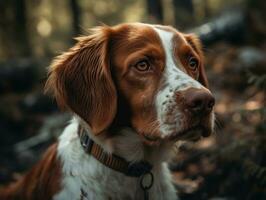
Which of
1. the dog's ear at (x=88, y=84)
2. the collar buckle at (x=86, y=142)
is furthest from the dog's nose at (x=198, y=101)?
the collar buckle at (x=86, y=142)

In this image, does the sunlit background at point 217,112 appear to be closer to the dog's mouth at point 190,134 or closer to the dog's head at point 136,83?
the dog's head at point 136,83

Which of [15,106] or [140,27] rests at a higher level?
[140,27]

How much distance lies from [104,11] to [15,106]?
23034 millimetres

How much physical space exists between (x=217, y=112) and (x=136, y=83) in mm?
4226

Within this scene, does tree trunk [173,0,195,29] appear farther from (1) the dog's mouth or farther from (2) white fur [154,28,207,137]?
(1) the dog's mouth

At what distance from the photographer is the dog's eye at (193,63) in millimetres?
4191

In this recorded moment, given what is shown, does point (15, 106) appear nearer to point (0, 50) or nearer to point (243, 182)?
point (243, 182)

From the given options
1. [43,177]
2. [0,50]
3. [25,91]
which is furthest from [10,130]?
[0,50]

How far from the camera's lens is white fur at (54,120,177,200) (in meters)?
3.99

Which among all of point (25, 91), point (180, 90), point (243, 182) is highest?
point (180, 90)

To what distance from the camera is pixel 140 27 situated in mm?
4188

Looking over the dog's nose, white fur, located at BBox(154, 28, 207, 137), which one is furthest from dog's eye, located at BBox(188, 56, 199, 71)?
the dog's nose

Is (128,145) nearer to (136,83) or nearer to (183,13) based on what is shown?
(136,83)

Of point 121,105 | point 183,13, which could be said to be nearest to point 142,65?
point 121,105
